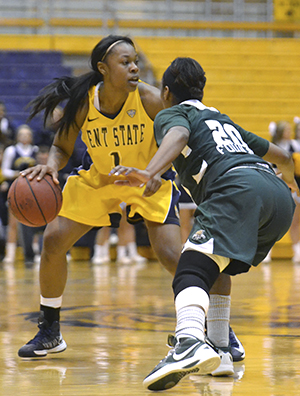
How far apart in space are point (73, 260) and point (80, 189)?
18.1ft

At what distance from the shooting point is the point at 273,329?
3961 millimetres

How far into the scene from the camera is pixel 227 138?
2.72 meters

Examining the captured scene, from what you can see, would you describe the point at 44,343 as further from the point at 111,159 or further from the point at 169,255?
the point at 111,159

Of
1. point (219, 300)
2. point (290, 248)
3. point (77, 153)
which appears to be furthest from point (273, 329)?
point (290, 248)

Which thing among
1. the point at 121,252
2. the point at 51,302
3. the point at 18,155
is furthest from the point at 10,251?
the point at 51,302

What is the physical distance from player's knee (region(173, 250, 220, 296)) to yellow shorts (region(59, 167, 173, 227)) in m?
0.91

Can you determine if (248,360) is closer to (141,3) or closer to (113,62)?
(113,62)

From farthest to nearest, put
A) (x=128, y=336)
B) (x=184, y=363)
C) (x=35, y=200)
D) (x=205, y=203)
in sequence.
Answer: (x=128, y=336) → (x=35, y=200) → (x=205, y=203) → (x=184, y=363)

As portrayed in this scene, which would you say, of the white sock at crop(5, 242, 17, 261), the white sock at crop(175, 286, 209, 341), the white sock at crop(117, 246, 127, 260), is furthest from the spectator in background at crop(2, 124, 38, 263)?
the white sock at crop(175, 286, 209, 341)

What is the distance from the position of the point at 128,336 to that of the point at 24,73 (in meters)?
10.2

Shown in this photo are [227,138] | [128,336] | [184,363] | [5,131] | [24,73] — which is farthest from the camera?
[24,73]

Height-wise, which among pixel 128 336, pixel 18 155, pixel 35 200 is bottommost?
pixel 128 336

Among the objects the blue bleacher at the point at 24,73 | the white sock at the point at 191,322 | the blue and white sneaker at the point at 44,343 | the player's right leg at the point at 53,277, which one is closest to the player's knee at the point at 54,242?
the player's right leg at the point at 53,277

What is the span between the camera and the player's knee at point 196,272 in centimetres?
250
